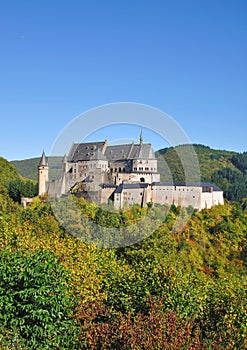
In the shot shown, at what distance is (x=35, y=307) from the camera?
14695mm

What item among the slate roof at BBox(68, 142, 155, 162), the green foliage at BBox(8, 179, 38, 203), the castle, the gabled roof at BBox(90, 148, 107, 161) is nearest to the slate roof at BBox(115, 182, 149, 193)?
the castle

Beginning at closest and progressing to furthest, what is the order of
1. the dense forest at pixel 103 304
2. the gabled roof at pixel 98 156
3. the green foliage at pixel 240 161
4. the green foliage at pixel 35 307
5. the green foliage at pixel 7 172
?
the dense forest at pixel 103 304
the green foliage at pixel 35 307
the gabled roof at pixel 98 156
the green foliage at pixel 7 172
the green foliage at pixel 240 161

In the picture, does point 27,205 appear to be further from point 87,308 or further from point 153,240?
point 87,308

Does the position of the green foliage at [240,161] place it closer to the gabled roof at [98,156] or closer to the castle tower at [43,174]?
the gabled roof at [98,156]

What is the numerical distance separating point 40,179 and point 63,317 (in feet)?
154

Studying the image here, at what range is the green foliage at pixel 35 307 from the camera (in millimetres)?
14359

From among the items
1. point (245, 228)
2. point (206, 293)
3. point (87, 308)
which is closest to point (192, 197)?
point (245, 228)

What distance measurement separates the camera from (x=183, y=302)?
58.7 feet

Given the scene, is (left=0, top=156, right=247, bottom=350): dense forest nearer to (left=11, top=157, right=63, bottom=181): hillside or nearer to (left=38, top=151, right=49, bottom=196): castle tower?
(left=38, top=151, right=49, bottom=196): castle tower

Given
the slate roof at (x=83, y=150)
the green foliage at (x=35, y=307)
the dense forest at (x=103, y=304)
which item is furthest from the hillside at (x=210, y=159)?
the green foliage at (x=35, y=307)

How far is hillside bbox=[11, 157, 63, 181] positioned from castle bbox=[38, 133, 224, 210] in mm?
742

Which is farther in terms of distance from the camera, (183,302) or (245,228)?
(245,228)

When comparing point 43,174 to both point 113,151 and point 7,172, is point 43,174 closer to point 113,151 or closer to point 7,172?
point 113,151

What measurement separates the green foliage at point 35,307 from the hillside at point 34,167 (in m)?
44.9
